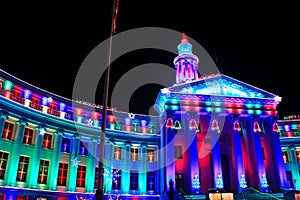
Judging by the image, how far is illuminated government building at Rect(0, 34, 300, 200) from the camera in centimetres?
2972

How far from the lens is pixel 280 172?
35.0 m

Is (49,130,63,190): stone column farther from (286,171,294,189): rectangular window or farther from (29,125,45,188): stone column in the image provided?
(286,171,294,189): rectangular window

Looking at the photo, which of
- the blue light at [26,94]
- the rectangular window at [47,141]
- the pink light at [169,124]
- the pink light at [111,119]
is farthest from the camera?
the pink light at [111,119]

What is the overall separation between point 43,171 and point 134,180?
41.4 feet

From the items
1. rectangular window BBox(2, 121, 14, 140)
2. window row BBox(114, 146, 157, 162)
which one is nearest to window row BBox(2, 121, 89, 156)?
rectangular window BBox(2, 121, 14, 140)

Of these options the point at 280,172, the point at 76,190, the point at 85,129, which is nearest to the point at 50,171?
the point at 76,190

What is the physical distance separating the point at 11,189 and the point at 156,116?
73.8 ft

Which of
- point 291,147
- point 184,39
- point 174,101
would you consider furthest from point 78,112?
point 291,147

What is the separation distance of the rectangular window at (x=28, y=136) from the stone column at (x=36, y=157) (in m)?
0.44

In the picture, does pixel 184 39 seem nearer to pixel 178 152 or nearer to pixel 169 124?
pixel 169 124

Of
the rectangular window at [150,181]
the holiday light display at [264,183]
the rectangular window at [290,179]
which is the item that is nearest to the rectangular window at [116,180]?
the rectangular window at [150,181]

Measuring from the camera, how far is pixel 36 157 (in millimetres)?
29906

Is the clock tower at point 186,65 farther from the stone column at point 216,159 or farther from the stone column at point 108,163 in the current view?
the stone column at point 108,163

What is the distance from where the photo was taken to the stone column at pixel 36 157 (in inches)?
1138
